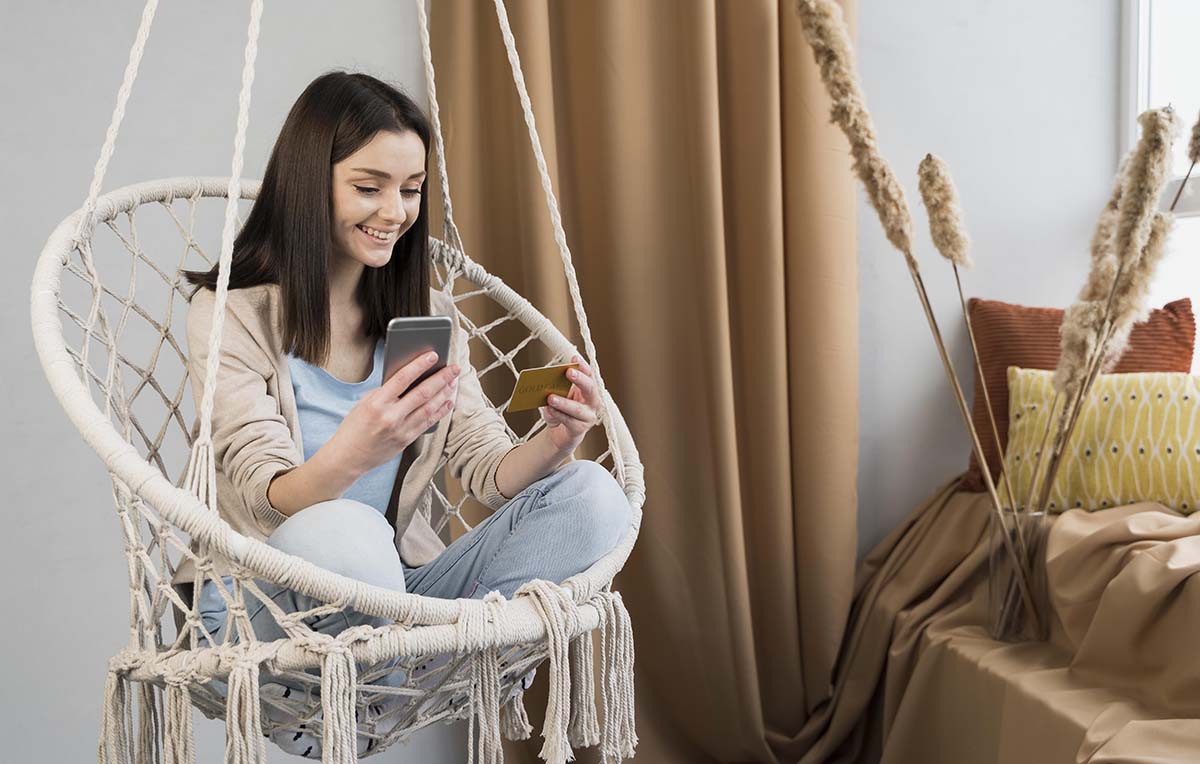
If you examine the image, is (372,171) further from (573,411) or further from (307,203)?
(573,411)

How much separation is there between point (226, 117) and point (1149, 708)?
63.7 inches

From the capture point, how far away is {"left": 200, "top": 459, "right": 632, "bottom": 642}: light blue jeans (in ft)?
3.13

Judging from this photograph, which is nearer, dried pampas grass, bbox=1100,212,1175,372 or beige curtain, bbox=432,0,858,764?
dried pampas grass, bbox=1100,212,1175,372

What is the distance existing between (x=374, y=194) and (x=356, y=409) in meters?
0.32

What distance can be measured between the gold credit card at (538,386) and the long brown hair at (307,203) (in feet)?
0.82

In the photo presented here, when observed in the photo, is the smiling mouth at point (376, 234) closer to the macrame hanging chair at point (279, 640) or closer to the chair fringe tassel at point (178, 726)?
the macrame hanging chair at point (279, 640)

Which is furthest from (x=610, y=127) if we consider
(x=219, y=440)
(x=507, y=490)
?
(x=219, y=440)

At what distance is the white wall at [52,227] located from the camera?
5.07ft

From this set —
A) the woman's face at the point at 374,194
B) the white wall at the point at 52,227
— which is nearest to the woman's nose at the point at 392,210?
the woman's face at the point at 374,194

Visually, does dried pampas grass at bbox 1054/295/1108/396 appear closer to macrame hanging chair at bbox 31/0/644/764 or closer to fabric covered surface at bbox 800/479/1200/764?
fabric covered surface at bbox 800/479/1200/764

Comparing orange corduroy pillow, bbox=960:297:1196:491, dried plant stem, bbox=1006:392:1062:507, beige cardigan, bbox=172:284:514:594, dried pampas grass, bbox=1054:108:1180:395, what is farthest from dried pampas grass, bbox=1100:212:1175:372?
beige cardigan, bbox=172:284:514:594

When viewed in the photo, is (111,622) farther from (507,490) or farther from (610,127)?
(610,127)

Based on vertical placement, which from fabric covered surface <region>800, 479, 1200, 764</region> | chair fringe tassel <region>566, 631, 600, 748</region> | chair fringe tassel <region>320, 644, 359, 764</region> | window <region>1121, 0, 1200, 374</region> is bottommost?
fabric covered surface <region>800, 479, 1200, 764</region>

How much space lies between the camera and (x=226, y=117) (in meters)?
1.69
